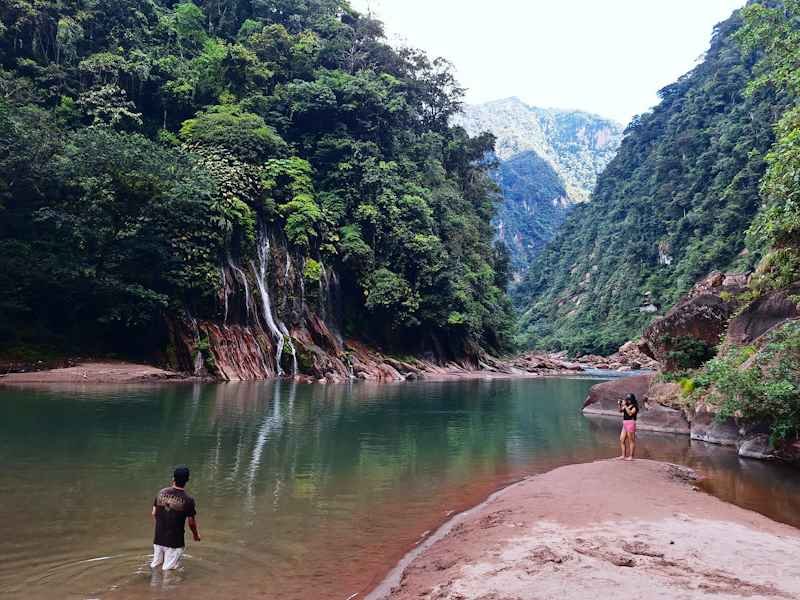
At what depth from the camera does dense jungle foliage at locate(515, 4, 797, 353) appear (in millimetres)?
76062

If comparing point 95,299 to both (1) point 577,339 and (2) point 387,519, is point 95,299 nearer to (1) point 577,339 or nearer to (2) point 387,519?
(2) point 387,519

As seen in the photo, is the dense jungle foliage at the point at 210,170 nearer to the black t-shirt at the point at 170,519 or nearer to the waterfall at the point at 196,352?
the waterfall at the point at 196,352

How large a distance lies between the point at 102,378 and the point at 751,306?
29.2 meters

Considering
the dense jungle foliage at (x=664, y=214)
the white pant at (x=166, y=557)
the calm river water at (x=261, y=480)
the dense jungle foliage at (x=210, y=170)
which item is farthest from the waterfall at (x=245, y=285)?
the dense jungle foliage at (x=664, y=214)

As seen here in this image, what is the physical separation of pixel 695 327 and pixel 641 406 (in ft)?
12.0

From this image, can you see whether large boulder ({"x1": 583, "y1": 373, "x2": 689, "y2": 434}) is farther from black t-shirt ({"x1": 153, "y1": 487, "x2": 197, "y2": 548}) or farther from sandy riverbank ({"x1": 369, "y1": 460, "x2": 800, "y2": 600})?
black t-shirt ({"x1": 153, "y1": 487, "x2": 197, "y2": 548})

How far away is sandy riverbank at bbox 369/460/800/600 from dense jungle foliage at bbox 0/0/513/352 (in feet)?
101

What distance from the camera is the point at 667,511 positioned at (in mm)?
9031

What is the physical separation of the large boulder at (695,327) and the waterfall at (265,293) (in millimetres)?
24411

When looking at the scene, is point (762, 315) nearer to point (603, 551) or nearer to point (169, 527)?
point (603, 551)

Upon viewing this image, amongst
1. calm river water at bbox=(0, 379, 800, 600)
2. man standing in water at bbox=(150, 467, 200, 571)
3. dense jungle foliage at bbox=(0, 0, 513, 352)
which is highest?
dense jungle foliage at bbox=(0, 0, 513, 352)

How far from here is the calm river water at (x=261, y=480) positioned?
6863mm

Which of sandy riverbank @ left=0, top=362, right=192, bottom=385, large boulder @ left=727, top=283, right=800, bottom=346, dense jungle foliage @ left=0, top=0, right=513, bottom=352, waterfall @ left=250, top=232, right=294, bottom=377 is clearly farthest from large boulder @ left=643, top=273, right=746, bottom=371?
dense jungle foliage @ left=0, top=0, right=513, bottom=352

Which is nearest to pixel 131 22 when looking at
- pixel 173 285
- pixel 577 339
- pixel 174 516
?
pixel 173 285
